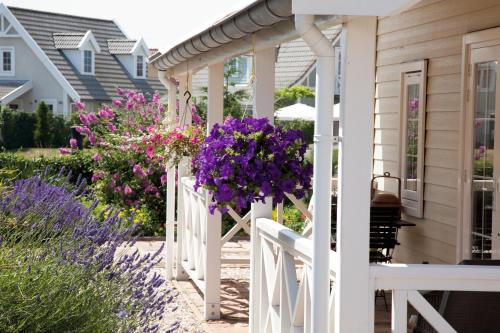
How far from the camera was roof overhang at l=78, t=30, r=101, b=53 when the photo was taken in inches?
1736

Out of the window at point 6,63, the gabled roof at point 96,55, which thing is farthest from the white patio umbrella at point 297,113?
the window at point 6,63

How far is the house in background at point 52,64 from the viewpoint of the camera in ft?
144

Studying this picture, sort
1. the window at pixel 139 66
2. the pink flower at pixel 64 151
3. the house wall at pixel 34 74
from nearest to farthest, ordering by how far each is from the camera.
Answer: the pink flower at pixel 64 151 → the house wall at pixel 34 74 → the window at pixel 139 66

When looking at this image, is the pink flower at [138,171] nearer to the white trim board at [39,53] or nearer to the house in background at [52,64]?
the house in background at [52,64]

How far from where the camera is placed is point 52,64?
43.5 metres

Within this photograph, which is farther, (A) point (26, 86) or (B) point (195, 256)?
(A) point (26, 86)

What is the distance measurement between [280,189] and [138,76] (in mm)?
42225

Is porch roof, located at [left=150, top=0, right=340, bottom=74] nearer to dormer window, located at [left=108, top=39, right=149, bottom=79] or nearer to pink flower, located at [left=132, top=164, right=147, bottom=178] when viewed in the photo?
pink flower, located at [left=132, top=164, right=147, bottom=178]

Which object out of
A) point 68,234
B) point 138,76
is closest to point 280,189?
point 68,234

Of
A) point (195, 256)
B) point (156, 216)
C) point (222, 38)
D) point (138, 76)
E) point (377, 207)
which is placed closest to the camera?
point (222, 38)

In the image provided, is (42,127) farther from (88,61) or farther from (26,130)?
(88,61)

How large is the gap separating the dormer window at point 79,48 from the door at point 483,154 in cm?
3746

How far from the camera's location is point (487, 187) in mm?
7785

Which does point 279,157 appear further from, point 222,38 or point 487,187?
point 487,187
